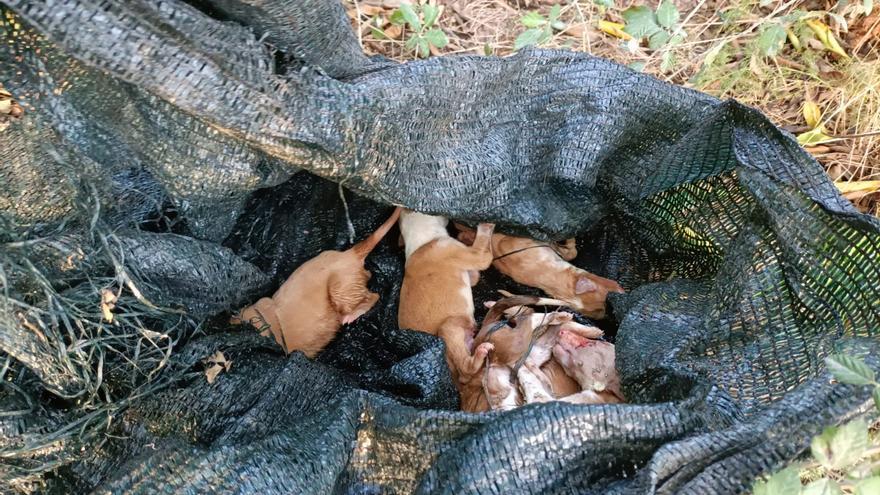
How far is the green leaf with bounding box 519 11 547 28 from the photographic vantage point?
9.47 feet

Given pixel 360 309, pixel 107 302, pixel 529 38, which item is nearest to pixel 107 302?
pixel 107 302

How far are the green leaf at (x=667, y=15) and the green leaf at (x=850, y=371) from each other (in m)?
1.98

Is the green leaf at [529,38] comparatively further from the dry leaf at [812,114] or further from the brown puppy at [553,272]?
the dry leaf at [812,114]

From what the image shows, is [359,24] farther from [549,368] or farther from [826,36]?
[826,36]

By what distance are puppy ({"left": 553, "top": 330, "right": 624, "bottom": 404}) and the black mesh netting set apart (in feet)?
0.47

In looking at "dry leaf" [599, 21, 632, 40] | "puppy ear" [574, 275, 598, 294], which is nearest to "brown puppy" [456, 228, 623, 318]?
"puppy ear" [574, 275, 598, 294]

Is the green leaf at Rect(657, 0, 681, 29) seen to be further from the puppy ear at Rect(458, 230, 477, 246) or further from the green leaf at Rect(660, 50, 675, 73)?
the puppy ear at Rect(458, 230, 477, 246)

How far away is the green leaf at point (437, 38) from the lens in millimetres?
2852

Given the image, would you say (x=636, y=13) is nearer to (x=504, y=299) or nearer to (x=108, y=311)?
(x=504, y=299)

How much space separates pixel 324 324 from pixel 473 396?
0.50m

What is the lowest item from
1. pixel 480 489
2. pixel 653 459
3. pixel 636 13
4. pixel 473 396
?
pixel 473 396

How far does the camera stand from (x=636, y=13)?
2906mm

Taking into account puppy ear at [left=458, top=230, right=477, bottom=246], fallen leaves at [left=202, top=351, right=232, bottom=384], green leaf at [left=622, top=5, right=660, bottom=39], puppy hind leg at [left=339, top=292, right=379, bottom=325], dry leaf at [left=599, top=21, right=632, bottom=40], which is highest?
green leaf at [left=622, top=5, right=660, bottom=39]

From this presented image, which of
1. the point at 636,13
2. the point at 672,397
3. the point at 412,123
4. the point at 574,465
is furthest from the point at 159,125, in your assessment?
the point at 636,13
